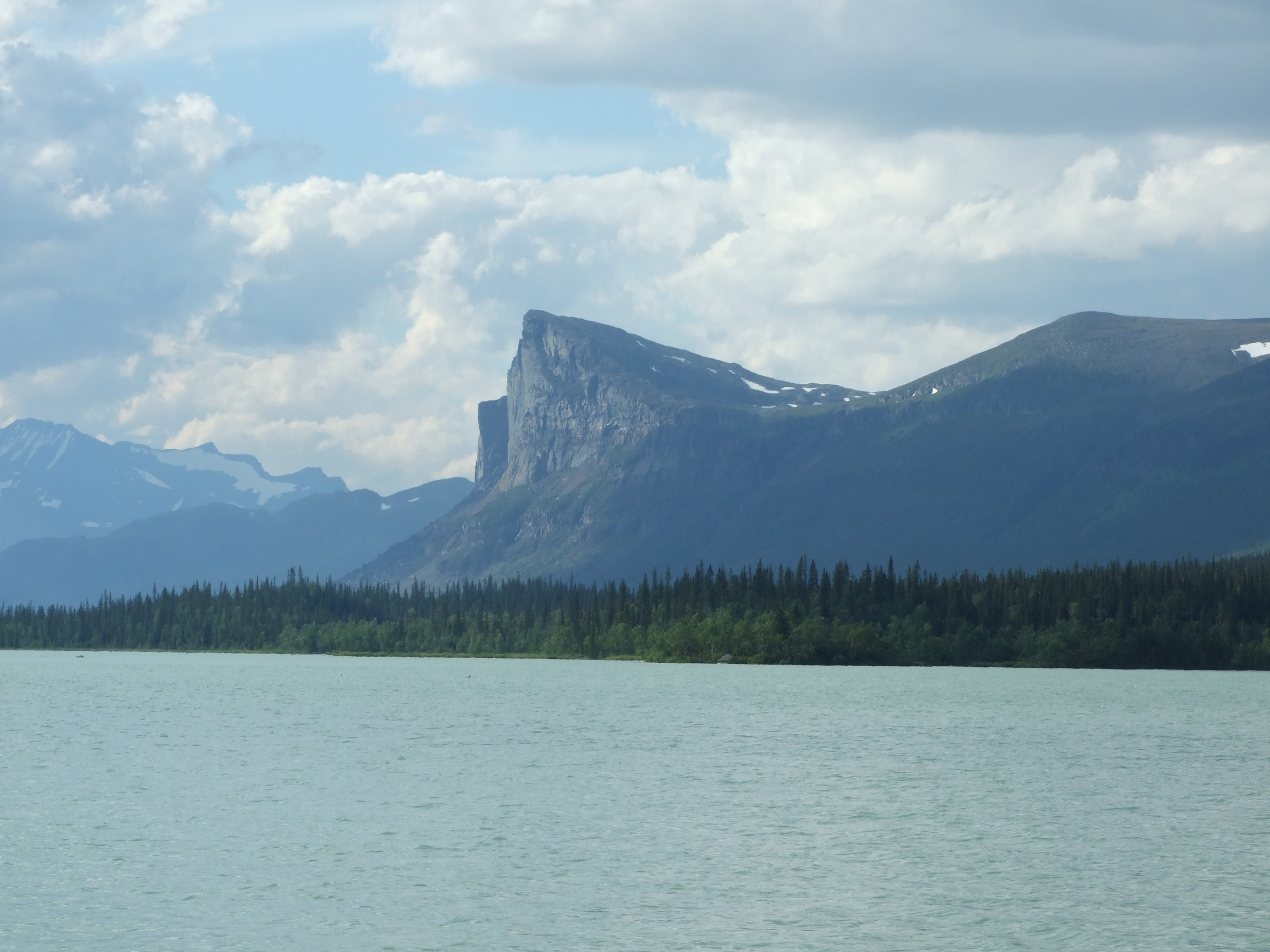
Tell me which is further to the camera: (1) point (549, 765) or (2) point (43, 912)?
(1) point (549, 765)

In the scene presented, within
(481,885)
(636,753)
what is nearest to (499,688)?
(636,753)

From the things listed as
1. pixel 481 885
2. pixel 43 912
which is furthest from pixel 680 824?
pixel 43 912

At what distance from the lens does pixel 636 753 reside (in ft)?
335

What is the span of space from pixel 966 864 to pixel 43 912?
107ft

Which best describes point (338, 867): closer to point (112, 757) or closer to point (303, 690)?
point (112, 757)

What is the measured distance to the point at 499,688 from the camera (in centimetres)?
19575

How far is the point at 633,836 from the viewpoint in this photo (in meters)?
64.8

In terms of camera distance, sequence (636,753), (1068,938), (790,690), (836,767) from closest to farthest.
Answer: (1068,938) < (836,767) < (636,753) < (790,690)

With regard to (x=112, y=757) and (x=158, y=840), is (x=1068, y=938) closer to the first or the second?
(x=158, y=840)

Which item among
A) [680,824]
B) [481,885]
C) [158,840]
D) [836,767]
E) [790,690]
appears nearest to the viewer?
[481,885]

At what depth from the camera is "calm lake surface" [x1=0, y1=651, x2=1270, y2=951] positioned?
46.4 meters

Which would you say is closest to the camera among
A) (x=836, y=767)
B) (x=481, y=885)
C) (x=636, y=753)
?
(x=481, y=885)

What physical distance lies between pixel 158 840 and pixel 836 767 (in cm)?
4433

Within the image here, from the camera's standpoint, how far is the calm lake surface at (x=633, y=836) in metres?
46.4
